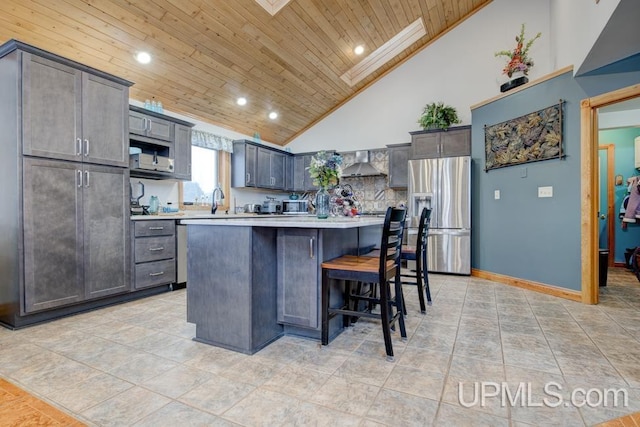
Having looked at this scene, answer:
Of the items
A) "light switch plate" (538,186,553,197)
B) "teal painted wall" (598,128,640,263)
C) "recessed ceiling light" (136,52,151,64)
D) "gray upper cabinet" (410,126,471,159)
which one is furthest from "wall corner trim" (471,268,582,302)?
"recessed ceiling light" (136,52,151,64)

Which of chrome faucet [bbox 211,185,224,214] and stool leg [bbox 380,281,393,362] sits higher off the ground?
chrome faucet [bbox 211,185,224,214]

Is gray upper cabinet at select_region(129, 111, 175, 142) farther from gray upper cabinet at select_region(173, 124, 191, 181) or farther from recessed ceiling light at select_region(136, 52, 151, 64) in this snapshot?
recessed ceiling light at select_region(136, 52, 151, 64)

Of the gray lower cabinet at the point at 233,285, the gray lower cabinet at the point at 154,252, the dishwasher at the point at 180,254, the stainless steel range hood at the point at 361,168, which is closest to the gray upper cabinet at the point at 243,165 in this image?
the stainless steel range hood at the point at 361,168

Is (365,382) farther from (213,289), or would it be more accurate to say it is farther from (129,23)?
(129,23)

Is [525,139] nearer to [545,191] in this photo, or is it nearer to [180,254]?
[545,191]

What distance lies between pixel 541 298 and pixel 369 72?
4495 millimetres

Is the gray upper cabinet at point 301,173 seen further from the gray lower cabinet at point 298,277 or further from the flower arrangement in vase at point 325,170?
the gray lower cabinet at point 298,277

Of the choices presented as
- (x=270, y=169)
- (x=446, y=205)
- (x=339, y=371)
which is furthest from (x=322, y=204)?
(x=270, y=169)

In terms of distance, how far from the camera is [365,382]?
5.63 ft

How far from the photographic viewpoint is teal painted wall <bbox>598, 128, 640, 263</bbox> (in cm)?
512

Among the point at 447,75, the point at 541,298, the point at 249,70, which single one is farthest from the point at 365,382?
the point at 447,75

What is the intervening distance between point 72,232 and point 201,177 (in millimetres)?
2459
